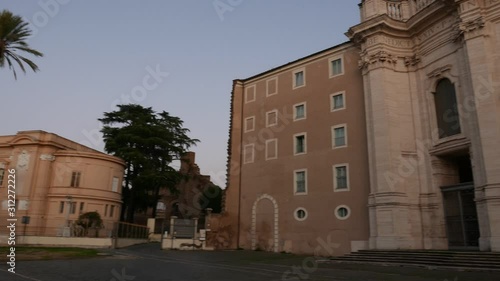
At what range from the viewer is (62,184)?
3769 cm

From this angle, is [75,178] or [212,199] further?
[212,199]

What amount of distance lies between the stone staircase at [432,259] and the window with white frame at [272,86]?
16.5m

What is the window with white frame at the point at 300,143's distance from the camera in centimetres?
3057

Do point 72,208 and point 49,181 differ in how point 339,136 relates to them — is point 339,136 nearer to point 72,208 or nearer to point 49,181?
point 72,208

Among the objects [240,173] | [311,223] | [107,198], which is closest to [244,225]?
[240,173]

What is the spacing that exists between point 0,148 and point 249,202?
86.2 ft

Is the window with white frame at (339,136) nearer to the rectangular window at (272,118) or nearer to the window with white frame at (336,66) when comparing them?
the window with white frame at (336,66)

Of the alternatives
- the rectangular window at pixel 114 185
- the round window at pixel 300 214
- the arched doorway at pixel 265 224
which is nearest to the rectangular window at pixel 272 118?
the arched doorway at pixel 265 224

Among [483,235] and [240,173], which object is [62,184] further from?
[483,235]

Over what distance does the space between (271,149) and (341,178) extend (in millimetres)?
7212

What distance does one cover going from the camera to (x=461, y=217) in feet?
73.9

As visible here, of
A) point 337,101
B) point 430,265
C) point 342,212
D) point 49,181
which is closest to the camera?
point 430,265

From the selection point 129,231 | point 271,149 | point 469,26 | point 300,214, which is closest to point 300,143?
point 271,149

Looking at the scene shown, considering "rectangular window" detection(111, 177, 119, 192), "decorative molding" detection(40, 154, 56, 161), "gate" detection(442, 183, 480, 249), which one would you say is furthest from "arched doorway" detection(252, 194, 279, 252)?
"decorative molding" detection(40, 154, 56, 161)
